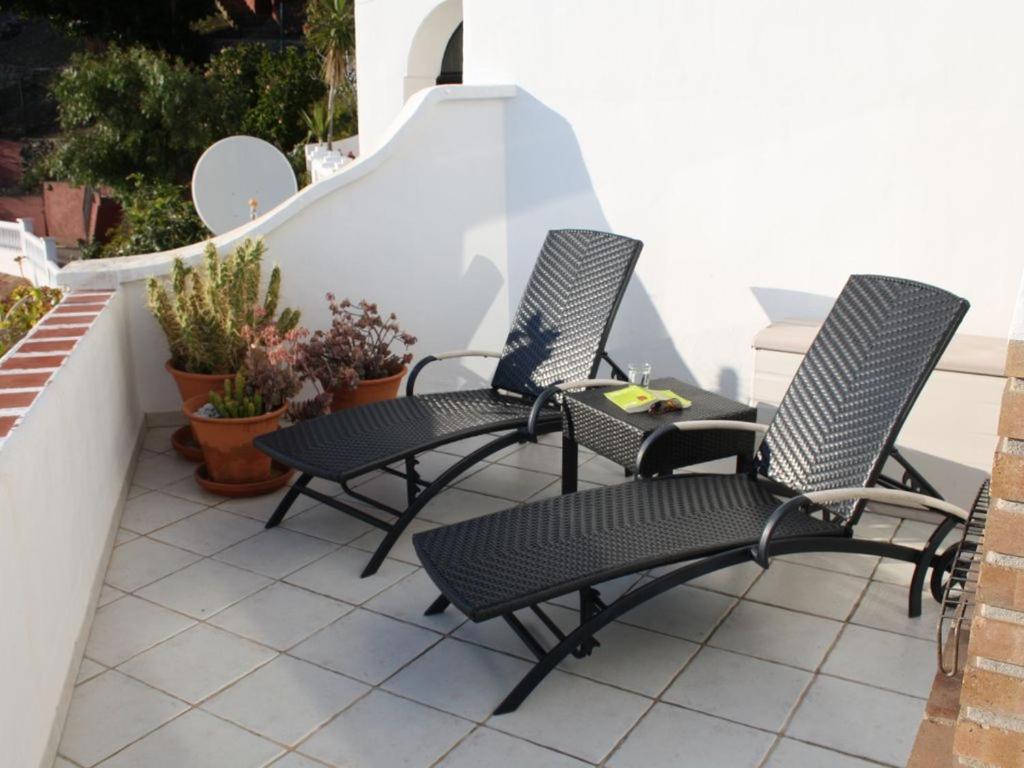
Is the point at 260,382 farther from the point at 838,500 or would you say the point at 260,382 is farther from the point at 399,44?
the point at 399,44

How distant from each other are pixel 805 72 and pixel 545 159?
5.26 feet

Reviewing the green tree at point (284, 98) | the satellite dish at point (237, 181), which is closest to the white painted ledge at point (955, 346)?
the satellite dish at point (237, 181)

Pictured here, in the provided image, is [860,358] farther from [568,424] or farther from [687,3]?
[687,3]

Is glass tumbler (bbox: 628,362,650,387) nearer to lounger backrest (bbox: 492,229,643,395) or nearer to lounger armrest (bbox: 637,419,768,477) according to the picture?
lounger backrest (bbox: 492,229,643,395)

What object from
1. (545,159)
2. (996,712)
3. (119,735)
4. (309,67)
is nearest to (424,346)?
(545,159)

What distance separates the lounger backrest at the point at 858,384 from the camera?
3.58m

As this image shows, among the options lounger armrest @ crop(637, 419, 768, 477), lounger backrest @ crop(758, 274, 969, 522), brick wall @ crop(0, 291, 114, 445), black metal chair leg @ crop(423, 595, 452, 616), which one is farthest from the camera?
lounger armrest @ crop(637, 419, 768, 477)

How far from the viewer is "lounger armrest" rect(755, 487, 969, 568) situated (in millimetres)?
3240

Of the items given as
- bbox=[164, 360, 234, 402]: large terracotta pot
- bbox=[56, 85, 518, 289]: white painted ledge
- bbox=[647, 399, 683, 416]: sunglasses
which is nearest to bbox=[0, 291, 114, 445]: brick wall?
bbox=[56, 85, 518, 289]: white painted ledge

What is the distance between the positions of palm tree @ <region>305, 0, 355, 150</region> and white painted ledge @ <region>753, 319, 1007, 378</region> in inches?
607

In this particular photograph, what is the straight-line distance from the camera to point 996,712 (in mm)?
1787

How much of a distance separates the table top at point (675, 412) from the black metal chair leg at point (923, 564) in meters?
0.97

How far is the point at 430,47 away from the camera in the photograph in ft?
37.1

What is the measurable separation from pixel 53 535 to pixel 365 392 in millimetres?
2358
